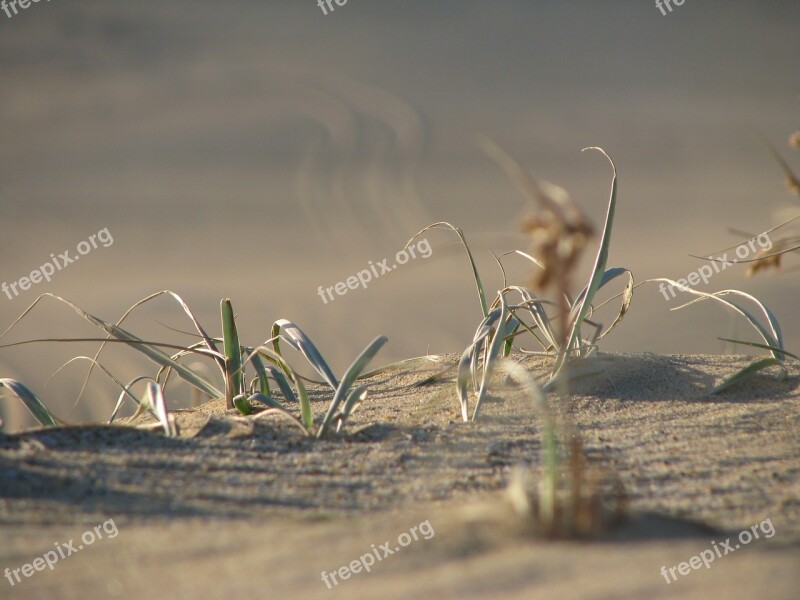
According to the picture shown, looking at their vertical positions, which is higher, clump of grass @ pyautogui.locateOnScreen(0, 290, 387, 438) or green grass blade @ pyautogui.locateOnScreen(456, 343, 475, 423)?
clump of grass @ pyautogui.locateOnScreen(0, 290, 387, 438)

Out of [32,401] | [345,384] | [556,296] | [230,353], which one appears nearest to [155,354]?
[230,353]

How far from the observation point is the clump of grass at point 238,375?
208 cm

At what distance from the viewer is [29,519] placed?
1.50 meters

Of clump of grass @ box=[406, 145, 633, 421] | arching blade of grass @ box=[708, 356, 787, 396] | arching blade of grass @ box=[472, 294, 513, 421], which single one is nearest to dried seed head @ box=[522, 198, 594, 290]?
clump of grass @ box=[406, 145, 633, 421]

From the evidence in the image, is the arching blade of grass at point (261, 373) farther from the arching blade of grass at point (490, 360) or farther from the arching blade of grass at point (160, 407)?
the arching blade of grass at point (490, 360)

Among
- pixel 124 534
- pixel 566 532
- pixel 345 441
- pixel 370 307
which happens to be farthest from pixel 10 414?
pixel 370 307

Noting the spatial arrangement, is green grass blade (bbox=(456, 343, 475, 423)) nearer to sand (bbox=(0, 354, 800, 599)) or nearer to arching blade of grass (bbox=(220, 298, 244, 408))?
sand (bbox=(0, 354, 800, 599))

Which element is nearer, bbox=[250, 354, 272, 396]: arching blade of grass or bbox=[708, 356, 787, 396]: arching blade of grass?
bbox=[708, 356, 787, 396]: arching blade of grass

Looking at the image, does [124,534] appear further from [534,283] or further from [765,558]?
[765,558]

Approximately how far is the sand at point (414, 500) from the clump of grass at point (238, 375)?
6 centimetres

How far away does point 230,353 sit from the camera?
2445 millimetres

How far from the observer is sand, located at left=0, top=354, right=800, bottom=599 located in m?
1.23

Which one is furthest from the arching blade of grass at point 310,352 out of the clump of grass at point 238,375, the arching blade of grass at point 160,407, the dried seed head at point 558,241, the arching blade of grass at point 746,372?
the dried seed head at point 558,241

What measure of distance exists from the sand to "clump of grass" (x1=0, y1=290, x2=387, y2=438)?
0.21 feet
